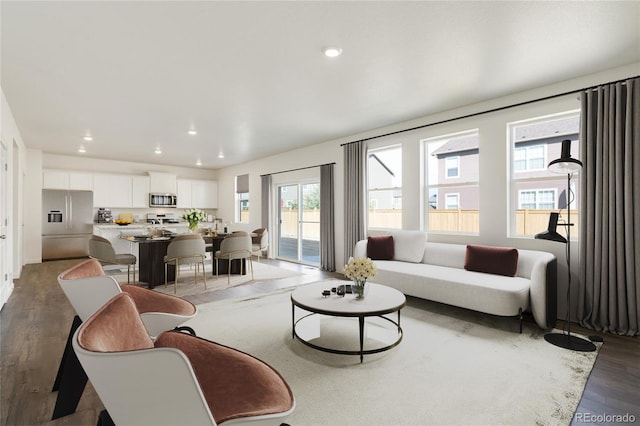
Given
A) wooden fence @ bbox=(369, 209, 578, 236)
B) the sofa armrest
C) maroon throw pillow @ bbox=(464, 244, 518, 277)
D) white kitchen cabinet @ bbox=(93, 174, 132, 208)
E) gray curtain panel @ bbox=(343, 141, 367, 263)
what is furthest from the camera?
white kitchen cabinet @ bbox=(93, 174, 132, 208)

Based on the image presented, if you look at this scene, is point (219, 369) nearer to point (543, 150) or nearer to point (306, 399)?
point (306, 399)

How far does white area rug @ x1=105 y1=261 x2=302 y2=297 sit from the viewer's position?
16.2 feet

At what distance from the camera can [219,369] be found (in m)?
1.51

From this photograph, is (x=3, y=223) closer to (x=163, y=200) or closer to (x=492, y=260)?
(x=163, y=200)

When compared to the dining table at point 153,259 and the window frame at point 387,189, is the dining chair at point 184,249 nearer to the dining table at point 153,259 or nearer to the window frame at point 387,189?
the dining table at point 153,259

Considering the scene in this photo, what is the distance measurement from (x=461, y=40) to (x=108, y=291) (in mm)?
3219

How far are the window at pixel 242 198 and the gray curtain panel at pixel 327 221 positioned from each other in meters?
3.36

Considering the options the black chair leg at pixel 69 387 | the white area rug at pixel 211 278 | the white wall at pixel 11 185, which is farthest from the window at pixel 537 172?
the white wall at pixel 11 185

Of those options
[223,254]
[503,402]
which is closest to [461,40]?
[503,402]

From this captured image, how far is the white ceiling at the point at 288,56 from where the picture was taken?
2338 millimetres

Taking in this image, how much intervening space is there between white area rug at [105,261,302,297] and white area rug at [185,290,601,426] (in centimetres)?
150

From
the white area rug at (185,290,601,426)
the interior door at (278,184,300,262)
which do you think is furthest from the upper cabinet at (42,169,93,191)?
the white area rug at (185,290,601,426)

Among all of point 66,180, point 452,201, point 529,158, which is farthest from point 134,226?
point 529,158

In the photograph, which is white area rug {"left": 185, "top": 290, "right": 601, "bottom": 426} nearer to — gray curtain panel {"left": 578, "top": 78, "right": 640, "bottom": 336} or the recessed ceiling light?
gray curtain panel {"left": 578, "top": 78, "right": 640, "bottom": 336}
